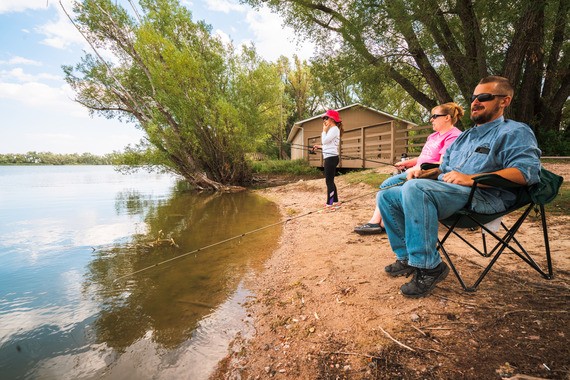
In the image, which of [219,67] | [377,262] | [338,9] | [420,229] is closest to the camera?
[420,229]

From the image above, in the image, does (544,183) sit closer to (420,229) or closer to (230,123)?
(420,229)

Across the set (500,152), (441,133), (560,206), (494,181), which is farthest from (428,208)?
(560,206)

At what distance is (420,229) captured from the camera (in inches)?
71.2

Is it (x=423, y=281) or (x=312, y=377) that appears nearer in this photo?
(x=312, y=377)

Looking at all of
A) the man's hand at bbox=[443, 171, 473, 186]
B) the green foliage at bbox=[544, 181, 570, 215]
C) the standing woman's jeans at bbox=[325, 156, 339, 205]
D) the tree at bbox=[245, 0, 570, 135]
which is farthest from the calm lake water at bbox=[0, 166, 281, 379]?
the tree at bbox=[245, 0, 570, 135]

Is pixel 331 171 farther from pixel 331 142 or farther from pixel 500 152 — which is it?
pixel 500 152

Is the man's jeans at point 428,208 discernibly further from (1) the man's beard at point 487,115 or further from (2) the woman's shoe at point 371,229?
(2) the woman's shoe at point 371,229

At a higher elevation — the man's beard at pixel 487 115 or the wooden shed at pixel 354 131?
the wooden shed at pixel 354 131

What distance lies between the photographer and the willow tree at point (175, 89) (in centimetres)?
1178

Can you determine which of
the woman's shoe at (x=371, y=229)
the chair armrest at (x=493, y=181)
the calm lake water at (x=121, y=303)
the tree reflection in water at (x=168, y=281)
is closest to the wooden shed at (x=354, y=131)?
the woman's shoe at (x=371, y=229)

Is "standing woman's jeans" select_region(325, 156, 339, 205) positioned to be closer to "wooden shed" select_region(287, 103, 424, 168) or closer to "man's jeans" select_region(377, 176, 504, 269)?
"man's jeans" select_region(377, 176, 504, 269)

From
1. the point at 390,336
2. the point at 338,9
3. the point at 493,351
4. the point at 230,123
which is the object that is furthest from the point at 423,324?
the point at 230,123

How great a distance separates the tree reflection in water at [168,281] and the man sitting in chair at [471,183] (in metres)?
1.81

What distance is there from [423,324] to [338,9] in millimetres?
10976
